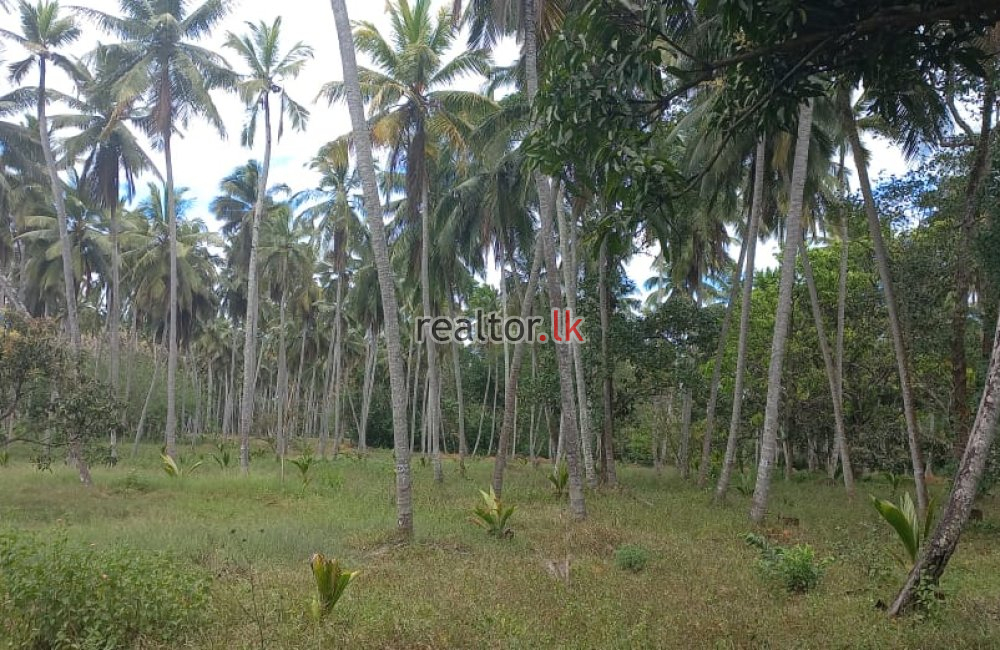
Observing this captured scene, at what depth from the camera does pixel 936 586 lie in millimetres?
5254

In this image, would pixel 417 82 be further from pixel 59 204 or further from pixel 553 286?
pixel 59 204

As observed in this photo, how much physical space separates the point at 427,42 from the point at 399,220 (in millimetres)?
7578

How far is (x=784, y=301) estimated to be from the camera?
11531mm

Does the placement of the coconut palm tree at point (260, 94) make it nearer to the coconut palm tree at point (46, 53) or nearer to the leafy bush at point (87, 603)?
the coconut palm tree at point (46, 53)

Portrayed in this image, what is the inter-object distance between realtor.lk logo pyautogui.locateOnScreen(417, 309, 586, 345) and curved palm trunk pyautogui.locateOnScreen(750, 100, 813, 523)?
3880 mm

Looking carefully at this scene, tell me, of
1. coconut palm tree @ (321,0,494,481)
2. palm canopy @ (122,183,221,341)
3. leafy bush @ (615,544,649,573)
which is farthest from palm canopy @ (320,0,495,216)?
palm canopy @ (122,183,221,341)

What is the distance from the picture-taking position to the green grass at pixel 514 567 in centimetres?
530

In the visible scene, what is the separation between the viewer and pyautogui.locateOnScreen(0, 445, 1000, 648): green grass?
5.30 meters

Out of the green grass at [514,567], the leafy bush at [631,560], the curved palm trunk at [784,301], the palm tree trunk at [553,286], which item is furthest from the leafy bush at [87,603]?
the curved palm trunk at [784,301]

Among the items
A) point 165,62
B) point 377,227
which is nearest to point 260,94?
point 165,62

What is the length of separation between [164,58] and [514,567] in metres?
18.4

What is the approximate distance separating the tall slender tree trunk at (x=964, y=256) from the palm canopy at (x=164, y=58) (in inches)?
751

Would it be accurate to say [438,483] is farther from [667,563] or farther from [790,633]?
Answer: [790,633]

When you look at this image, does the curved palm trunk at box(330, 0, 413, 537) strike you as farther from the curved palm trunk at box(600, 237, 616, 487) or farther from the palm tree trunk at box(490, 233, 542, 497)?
the curved palm trunk at box(600, 237, 616, 487)
